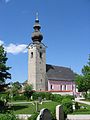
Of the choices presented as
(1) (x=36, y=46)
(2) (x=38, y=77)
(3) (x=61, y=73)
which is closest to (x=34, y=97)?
(2) (x=38, y=77)

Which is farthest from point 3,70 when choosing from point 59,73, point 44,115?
point 59,73

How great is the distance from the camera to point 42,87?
86875mm

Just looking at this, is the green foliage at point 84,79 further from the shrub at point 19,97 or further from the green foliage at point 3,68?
the green foliage at point 3,68

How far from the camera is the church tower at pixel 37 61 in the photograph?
280 feet

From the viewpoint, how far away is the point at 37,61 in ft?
284

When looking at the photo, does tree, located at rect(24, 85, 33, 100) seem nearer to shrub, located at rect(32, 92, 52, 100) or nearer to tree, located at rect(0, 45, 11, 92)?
shrub, located at rect(32, 92, 52, 100)

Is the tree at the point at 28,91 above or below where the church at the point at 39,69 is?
below

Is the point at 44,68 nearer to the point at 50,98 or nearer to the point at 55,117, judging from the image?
the point at 50,98

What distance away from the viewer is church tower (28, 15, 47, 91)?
8538 centimetres

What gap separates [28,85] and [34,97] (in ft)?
13.7

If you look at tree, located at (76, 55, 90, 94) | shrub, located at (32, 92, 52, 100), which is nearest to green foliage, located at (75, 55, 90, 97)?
tree, located at (76, 55, 90, 94)

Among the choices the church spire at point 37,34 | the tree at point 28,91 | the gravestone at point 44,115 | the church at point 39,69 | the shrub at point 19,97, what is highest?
the church spire at point 37,34

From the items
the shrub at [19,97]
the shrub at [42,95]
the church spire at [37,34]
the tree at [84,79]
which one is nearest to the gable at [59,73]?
the church spire at [37,34]

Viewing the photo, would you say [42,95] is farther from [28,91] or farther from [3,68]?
[3,68]
